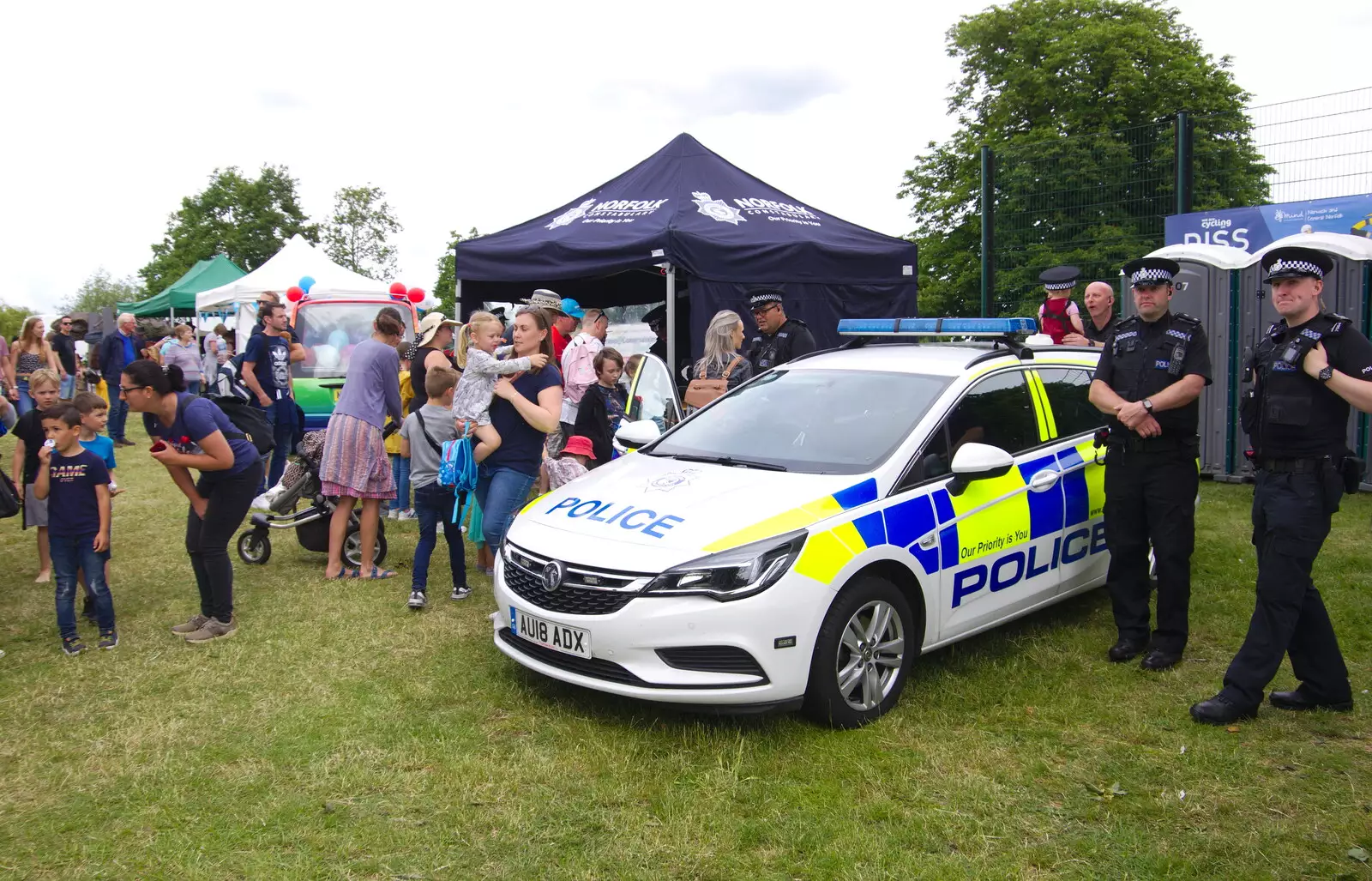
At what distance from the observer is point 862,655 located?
4137mm

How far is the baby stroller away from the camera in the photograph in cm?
730

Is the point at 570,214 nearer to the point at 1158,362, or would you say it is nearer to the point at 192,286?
the point at 1158,362

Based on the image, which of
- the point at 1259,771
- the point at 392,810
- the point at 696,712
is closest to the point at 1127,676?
the point at 1259,771

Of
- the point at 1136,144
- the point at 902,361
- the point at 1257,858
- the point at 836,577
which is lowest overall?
the point at 1257,858

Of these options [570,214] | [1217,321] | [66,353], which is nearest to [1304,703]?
[1217,321]

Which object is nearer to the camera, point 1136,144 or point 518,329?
point 518,329

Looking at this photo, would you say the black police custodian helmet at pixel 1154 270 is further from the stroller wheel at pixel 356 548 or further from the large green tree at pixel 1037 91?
the large green tree at pixel 1037 91

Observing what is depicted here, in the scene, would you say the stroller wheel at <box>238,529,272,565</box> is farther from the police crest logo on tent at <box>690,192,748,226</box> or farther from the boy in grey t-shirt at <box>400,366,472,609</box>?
the police crest logo on tent at <box>690,192,748,226</box>

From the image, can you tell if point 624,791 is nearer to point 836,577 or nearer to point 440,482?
point 836,577

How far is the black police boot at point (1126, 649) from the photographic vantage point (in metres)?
5.04

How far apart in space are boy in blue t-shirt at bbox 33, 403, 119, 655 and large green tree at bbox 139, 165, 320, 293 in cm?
5725

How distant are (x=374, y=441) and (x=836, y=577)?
3.98m

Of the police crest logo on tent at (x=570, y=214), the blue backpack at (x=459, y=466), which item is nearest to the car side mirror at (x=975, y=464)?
the blue backpack at (x=459, y=466)

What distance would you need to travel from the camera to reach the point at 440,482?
5.93 m
